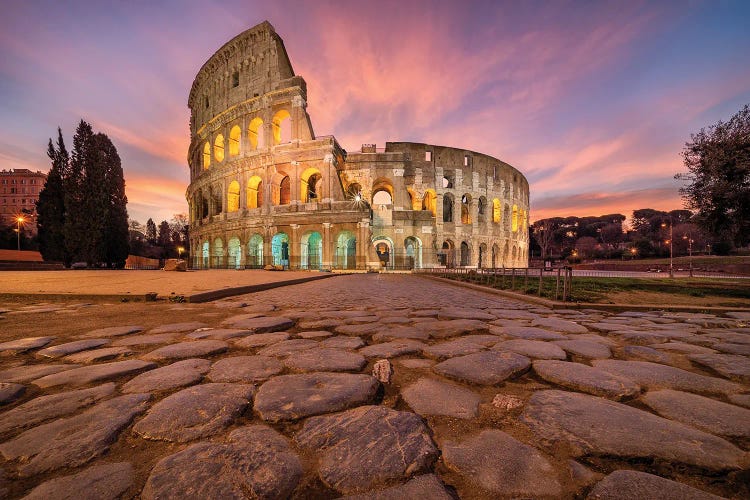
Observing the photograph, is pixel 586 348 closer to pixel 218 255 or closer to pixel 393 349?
Result: pixel 393 349

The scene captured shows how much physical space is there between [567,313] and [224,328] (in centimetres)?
431

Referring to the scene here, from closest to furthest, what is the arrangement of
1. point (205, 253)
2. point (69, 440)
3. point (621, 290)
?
point (69, 440), point (621, 290), point (205, 253)

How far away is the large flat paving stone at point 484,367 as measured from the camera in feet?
5.31

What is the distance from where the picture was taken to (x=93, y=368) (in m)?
1.75

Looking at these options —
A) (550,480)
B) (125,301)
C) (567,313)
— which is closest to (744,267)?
(567,313)

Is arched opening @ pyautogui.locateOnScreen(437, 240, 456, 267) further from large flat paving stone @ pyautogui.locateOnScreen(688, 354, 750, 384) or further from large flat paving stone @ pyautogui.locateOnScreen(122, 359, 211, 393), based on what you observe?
large flat paving stone @ pyautogui.locateOnScreen(122, 359, 211, 393)

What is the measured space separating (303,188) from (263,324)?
68.1 ft

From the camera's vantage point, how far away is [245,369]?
175 cm

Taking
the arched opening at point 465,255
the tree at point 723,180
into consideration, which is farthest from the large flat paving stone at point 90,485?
the arched opening at point 465,255

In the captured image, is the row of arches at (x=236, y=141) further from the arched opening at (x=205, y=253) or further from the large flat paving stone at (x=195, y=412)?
the large flat paving stone at (x=195, y=412)

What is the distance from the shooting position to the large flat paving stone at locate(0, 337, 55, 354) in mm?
2125

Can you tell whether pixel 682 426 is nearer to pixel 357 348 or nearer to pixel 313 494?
pixel 313 494

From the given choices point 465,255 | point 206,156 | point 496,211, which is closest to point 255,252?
point 206,156

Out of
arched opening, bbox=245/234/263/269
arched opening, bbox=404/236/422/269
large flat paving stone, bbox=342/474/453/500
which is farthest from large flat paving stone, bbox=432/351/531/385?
arched opening, bbox=245/234/263/269
